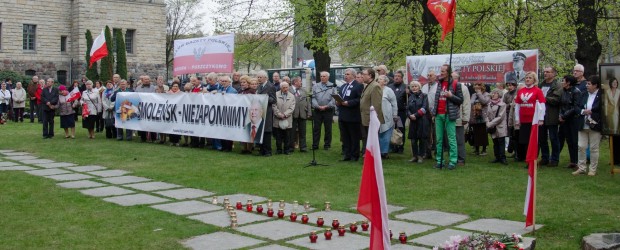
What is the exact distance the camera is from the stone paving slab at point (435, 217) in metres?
7.76

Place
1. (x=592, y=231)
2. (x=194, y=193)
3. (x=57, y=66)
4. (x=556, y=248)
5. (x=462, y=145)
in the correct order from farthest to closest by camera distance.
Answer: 1. (x=57, y=66)
2. (x=462, y=145)
3. (x=194, y=193)
4. (x=592, y=231)
5. (x=556, y=248)

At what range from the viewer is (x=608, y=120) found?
1115 centimetres

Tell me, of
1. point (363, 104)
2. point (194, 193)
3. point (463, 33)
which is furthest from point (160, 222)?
point (463, 33)

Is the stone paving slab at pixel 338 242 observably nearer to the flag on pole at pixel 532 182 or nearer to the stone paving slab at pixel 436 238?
the stone paving slab at pixel 436 238

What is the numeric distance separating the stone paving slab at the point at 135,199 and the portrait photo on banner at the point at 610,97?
24.7ft

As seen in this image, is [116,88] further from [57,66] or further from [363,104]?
[57,66]

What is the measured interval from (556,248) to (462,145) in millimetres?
6842

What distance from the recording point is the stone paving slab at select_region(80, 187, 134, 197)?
32.0 ft

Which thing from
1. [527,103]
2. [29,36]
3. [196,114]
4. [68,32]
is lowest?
[196,114]

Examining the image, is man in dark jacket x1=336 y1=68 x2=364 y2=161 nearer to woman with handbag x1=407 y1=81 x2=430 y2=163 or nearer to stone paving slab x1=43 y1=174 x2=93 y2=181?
woman with handbag x1=407 y1=81 x2=430 y2=163

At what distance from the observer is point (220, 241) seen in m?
6.79

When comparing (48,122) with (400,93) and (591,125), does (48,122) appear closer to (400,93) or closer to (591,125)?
(400,93)

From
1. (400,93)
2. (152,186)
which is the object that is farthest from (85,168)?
(400,93)

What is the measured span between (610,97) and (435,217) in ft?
16.4
